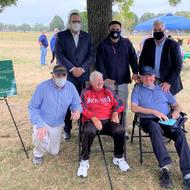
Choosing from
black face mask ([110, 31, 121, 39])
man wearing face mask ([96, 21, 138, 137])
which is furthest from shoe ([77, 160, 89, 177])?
black face mask ([110, 31, 121, 39])

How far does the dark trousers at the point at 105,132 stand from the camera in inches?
187

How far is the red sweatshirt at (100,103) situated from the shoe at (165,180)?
3.52ft

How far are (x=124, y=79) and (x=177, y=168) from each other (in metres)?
1.63

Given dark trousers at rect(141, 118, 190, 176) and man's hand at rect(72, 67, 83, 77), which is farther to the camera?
man's hand at rect(72, 67, 83, 77)

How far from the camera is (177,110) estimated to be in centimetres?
521

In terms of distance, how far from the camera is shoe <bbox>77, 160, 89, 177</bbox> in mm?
4809

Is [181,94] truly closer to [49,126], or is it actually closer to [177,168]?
[177,168]

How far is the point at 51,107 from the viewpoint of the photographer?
16.3ft

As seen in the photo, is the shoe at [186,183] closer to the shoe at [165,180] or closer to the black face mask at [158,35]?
the shoe at [165,180]

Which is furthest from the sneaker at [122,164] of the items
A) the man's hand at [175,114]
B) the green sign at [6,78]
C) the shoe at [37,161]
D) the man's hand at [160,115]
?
the green sign at [6,78]

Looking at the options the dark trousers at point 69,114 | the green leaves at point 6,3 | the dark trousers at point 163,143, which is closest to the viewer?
the dark trousers at point 163,143

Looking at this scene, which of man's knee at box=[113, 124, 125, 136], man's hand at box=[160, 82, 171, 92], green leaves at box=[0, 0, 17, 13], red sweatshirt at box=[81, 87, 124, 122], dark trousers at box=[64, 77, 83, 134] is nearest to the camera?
man's knee at box=[113, 124, 125, 136]

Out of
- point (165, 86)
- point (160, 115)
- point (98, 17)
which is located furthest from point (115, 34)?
point (160, 115)

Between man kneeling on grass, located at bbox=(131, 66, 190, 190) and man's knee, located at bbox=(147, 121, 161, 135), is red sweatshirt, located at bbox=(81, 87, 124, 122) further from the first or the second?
man's knee, located at bbox=(147, 121, 161, 135)
